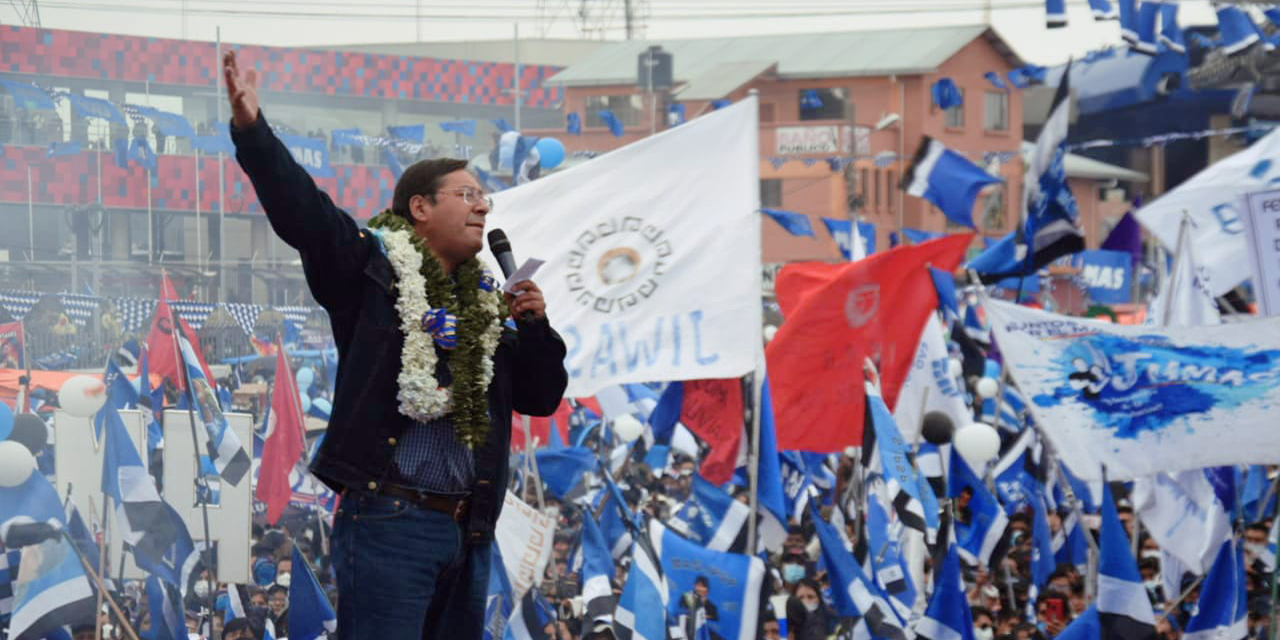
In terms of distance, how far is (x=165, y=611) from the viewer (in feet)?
→ 27.9

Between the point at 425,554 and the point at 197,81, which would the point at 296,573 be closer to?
the point at 425,554

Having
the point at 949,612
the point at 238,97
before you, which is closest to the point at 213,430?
the point at 949,612

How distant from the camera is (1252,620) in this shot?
1029cm

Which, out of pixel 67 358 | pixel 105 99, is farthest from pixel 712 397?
pixel 105 99

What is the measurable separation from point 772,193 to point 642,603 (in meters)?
48.3

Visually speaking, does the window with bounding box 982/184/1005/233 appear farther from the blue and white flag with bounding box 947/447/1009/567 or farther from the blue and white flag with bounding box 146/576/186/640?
the blue and white flag with bounding box 146/576/186/640

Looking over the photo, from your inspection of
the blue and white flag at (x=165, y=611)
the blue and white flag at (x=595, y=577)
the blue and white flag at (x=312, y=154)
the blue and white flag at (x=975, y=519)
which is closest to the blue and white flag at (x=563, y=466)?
the blue and white flag at (x=975, y=519)

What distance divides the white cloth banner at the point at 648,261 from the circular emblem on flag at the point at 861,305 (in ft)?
8.96

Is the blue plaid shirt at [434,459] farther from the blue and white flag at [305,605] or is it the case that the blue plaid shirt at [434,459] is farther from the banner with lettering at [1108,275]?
the banner with lettering at [1108,275]

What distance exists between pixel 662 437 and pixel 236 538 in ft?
9.32

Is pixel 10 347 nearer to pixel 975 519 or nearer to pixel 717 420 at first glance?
pixel 717 420

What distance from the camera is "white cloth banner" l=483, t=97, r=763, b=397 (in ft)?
30.5

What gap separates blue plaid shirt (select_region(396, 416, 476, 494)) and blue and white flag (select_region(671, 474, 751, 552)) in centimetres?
576

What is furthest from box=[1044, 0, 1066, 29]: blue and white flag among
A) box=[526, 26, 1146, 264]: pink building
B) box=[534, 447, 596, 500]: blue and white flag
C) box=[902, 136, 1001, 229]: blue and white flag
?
box=[526, 26, 1146, 264]: pink building
